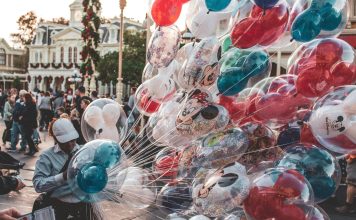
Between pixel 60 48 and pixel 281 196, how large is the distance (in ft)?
226

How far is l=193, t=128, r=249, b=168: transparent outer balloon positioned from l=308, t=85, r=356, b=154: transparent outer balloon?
0.56 m

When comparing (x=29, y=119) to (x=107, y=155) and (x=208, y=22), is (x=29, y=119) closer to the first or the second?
(x=208, y=22)

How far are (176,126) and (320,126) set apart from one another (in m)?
1.20

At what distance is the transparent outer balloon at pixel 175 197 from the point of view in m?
4.63

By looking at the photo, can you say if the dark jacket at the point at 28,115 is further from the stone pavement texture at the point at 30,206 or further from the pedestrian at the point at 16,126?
the stone pavement texture at the point at 30,206

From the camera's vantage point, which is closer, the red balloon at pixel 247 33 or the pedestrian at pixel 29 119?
the red balloon at pixel 247 33

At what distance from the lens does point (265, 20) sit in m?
4.21

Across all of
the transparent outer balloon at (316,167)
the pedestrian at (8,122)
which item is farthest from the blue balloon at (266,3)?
the pedestrian at (8,122)

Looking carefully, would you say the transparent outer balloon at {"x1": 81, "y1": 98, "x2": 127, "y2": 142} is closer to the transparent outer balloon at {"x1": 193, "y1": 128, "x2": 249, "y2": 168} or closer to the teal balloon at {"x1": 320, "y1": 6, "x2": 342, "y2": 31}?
the transparent outer balloon at {"x1": 193, "y1": 128, "x2": 249, "y2": 168}

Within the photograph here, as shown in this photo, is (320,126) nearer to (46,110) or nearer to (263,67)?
(263,67)

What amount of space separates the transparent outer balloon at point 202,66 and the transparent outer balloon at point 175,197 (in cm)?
87

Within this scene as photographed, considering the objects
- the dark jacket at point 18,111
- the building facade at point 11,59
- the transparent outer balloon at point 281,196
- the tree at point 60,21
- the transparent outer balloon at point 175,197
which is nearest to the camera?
the transparent outer balloon at point 281,196

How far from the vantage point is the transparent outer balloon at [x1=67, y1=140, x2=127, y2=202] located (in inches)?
151

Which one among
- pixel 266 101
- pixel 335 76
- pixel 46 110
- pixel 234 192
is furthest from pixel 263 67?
pixel 46 110
